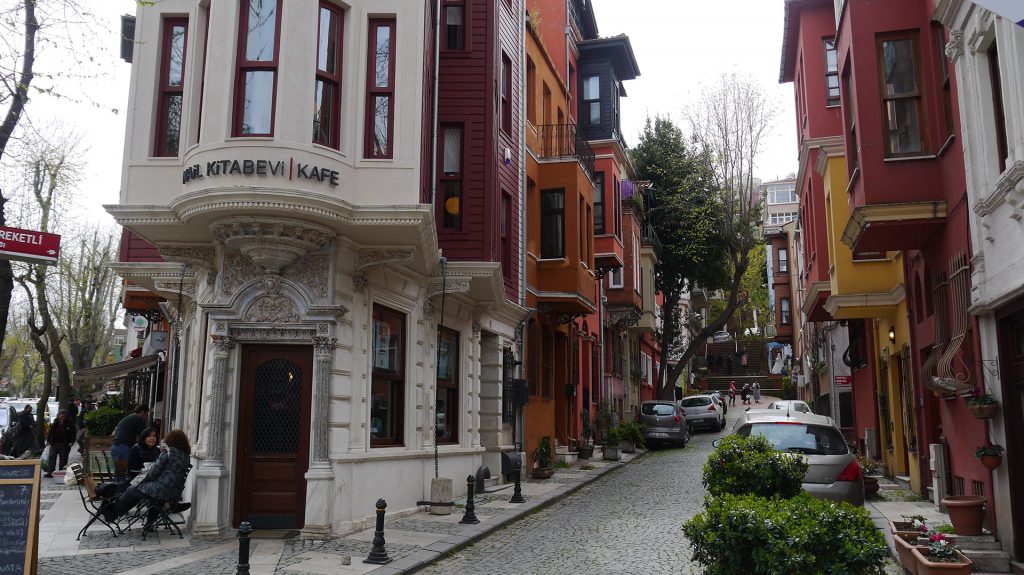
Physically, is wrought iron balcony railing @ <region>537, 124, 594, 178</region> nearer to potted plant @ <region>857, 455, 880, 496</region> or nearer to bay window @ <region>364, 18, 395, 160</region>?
bay window @ <region>364, 18, 395, 160</region>

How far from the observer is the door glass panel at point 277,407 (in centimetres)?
1205

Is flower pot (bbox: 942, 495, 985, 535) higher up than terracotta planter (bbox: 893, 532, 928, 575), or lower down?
higher up

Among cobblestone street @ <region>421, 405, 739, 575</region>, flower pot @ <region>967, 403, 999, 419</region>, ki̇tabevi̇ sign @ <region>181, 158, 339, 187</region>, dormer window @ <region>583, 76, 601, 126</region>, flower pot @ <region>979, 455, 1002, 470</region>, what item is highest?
dormer window @ <region>583, 76, 601, 126</region>

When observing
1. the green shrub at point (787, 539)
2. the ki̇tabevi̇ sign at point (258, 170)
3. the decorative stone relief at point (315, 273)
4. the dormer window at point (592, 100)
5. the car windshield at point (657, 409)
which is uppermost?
the dormer window at point (592, 100)

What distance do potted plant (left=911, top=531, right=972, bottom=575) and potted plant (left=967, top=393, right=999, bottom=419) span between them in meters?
2.13

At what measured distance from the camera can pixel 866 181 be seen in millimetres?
11992

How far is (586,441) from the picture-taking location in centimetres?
2519

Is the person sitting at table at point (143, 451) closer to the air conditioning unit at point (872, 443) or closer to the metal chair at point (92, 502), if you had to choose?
the metal chair at point (92, 502)

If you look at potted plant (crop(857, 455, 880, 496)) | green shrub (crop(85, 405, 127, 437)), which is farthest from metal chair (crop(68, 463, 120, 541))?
green shrub (crop(85, 405, 127, 437))

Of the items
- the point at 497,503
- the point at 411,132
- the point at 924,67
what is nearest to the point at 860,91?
the point at 924,67

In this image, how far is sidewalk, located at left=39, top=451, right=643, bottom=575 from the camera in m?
9.48

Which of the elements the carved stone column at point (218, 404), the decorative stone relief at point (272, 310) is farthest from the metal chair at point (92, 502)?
the decorative stone relief at point (272, 310)

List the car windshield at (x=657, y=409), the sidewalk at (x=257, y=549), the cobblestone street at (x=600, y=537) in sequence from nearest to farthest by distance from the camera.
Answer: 1. the sidewalk at (x=257, y=549)
2. the cobblestone street at (x=600, y=537)
3. the car windshield at (x=657, y=409)

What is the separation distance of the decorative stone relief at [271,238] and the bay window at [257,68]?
136 cm
